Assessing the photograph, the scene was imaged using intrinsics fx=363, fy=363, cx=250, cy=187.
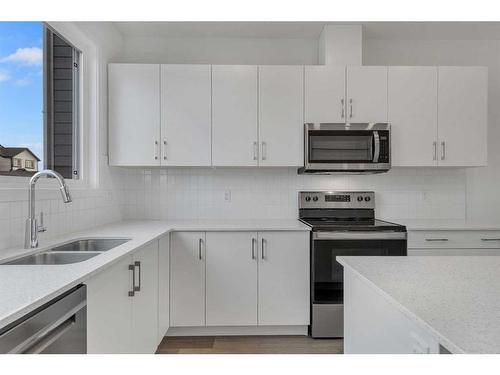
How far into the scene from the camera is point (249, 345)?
2.67m

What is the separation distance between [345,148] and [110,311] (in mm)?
2166

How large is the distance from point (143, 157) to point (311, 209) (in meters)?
1.55

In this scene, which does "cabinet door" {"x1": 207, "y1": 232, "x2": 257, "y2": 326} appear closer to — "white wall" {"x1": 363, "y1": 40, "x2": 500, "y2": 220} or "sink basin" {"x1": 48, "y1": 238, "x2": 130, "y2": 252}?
"sink basin" {"x1": 48, "y1": 238, "x2": 130, "y2": 252}

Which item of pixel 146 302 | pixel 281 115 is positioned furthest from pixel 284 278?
pixel 281 115

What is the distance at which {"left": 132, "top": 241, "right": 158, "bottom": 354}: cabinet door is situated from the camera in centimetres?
196

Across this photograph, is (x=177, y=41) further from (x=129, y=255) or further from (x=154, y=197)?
(x=129, y=255)

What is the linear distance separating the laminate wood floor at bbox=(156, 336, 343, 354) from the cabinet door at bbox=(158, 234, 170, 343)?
6.4 inches

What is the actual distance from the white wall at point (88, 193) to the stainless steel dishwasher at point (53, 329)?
754mm

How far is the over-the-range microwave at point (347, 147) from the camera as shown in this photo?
2.96m

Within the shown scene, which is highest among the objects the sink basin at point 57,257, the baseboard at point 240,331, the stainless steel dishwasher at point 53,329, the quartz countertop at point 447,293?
the quartz countertop at point 447,293

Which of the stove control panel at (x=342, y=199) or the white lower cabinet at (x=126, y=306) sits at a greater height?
the stove control panel at (x=342, y=199)

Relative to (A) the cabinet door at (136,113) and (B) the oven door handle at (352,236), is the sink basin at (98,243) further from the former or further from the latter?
(B) the oven door handle at (352,236)

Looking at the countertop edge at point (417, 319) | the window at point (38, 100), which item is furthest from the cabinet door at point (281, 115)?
the countertop edge at point (417, 319)

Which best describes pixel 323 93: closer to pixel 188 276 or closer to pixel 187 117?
pixel 187 117
